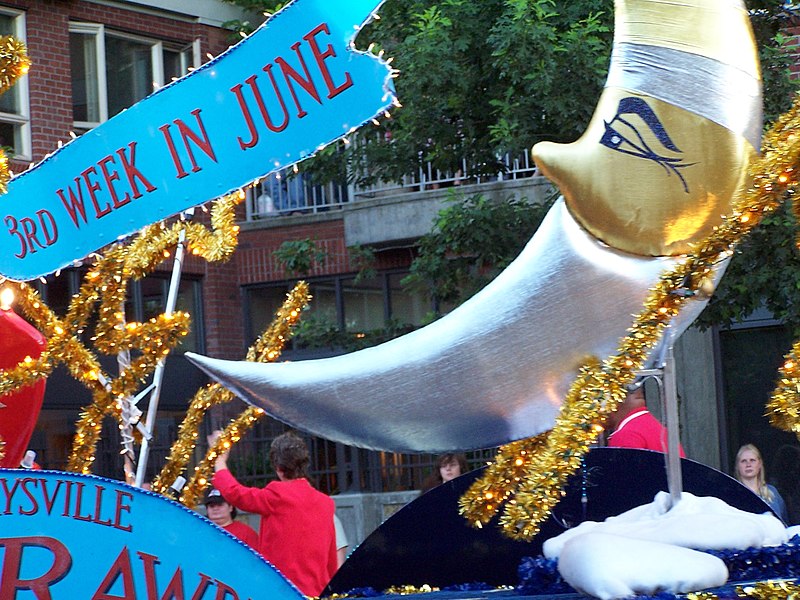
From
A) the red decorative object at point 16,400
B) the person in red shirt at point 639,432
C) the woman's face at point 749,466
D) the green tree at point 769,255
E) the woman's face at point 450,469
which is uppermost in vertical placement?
the green tree at point 769,255

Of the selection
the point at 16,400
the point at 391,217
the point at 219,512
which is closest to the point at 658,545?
the point at 16,400

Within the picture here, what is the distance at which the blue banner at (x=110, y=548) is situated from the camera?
3.44 meters

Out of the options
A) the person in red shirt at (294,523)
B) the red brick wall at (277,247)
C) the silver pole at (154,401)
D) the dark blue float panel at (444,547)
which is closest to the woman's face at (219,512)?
the person in red shirt at (294,523)

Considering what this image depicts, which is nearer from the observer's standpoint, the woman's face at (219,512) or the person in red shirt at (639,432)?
the person in red shirt at (639,432)

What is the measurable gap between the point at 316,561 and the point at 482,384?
2.80m

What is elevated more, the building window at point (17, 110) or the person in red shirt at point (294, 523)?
the building window at point (17, 110)

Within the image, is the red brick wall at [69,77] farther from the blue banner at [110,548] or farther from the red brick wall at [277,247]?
the blue banner at [110,548]

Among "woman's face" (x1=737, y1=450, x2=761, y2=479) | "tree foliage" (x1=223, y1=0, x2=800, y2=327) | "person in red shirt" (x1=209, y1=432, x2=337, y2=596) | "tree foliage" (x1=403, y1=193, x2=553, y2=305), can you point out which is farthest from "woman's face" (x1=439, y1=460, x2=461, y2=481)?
"tree foliage" (x1=223, y1=0, x2=800, y2=327)

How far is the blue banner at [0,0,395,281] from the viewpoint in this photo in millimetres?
4191

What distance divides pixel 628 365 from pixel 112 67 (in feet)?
39.6

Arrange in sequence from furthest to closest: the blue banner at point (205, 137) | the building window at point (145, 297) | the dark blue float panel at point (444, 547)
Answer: the building window at point (145, 297) < the dark blue float panel at point (444, 547) < the blue banner at point (205, 137)

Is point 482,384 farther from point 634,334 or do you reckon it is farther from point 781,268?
point 781,268

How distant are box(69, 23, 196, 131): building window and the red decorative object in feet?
28.2

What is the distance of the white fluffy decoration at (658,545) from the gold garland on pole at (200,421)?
2.08 meters
